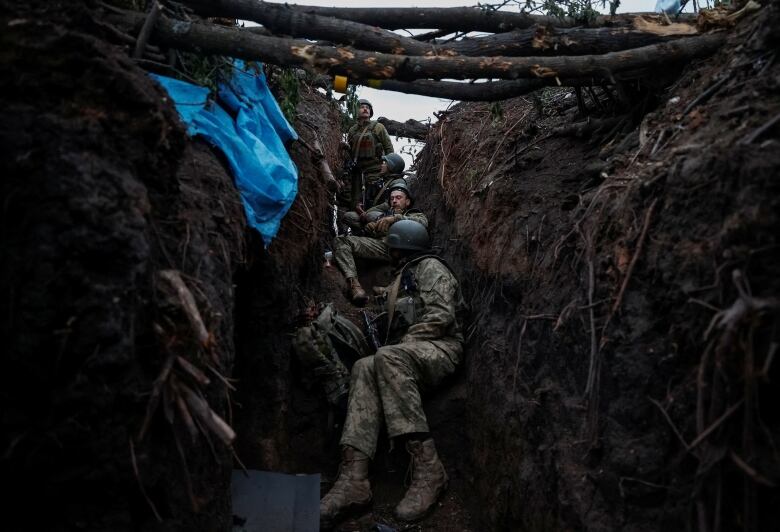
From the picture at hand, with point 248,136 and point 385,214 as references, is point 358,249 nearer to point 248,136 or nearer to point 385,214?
point 385,214

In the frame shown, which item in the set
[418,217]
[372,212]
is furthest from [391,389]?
[372,212]

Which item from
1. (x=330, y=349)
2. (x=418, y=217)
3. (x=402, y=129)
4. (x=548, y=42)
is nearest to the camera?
(x=548, y=42)

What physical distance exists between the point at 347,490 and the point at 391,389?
0.82 m

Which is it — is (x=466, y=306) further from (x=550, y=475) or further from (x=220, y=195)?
(x=220, y=195)

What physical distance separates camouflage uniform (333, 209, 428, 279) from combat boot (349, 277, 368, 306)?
4.8 inches

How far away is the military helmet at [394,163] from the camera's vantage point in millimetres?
10625

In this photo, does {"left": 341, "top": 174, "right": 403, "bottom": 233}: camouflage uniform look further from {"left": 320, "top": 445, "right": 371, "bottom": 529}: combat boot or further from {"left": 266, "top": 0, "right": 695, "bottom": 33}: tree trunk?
{"left": 266, "top": 0, "right": 695, "bottom": 33}: tree trunk

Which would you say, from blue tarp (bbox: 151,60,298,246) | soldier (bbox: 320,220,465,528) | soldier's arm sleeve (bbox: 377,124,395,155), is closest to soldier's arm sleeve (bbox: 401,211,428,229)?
soldier (bbox: 320,220,465,528)

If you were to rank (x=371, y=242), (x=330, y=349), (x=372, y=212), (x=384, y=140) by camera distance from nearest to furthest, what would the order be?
(x=330, y=349)
(x=371, y=242)
(x=372, y=212)
(x=384, y=140)

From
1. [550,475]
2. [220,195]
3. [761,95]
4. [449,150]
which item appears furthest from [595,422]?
[449,150]

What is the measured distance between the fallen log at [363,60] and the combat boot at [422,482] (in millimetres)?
2787

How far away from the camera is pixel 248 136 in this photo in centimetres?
466

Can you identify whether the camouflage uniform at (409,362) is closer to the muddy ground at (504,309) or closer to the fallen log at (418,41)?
the muddy ground at (504,309)

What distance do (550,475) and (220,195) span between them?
247 cm
